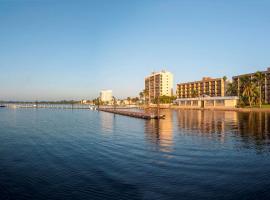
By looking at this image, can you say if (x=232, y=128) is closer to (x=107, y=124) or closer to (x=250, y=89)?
(x=107, y=124)

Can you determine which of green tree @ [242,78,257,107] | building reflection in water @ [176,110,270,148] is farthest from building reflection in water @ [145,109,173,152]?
green tree @ [242,78,257,107]

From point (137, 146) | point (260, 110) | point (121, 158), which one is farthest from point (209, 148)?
point (260, 110)

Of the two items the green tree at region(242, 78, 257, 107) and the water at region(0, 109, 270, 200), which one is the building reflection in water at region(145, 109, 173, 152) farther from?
the green tree at region(242, 78, 257, 107)

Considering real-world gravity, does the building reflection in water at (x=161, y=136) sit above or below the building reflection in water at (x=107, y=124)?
above

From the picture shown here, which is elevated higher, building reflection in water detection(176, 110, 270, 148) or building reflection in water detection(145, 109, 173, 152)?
building reflection in water detection(176, 110, 270, 148)

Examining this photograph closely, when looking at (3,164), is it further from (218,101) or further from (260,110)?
(218,101)

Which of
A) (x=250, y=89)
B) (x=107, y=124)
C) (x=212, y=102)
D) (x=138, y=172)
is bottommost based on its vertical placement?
(x=107, y=124)

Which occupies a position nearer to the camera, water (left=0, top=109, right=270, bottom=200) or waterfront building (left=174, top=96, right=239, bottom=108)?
water (left=0, top=109, right=270, bottom=200)

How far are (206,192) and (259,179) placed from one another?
5667 mm

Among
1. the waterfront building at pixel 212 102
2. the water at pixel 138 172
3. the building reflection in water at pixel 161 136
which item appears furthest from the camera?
the waterfront building at pixel 212 102

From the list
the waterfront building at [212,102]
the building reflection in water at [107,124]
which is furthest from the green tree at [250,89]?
the building reflection in water at [107,124]

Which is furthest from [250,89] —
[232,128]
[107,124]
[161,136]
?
[161,136]

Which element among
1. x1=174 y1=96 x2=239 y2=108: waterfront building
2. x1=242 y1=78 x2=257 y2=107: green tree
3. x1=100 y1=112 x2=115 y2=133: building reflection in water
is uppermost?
x1=242 y1=78 x2=257 y2=107: green tree

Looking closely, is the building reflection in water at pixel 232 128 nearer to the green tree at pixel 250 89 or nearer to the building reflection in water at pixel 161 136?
the building reflection in water at pixel 161 136
